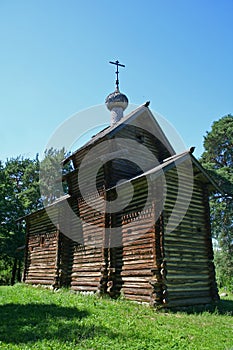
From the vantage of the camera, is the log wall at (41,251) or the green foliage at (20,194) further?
the green foliage at (20,194)

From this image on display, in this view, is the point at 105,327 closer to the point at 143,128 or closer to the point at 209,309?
the point at 209,309

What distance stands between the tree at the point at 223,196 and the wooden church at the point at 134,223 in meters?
9.63

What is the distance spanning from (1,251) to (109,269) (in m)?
18.1

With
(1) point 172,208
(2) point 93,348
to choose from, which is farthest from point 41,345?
(1) point 172,208

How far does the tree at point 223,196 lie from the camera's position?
25047 mm

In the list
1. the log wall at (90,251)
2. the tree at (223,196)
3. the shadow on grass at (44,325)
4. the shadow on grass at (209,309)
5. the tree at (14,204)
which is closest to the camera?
the shadow on grass at (44,325)

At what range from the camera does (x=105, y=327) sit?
8.10 m

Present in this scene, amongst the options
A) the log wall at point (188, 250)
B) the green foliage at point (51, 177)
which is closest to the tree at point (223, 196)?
the log wall at point (188, 250)

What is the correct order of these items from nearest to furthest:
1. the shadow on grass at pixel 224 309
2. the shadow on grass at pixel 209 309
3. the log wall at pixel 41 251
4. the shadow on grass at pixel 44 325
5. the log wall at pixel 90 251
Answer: the shadow on grass at pixel 44 325 < the shadow on grass at pixel 209 309 < the shadow on grass at pixel 224 309 < the log wall at pixel 90 251 < the log wall at pixel 41 251

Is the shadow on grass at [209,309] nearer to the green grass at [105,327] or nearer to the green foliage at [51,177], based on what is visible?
the green grass at [105,327]

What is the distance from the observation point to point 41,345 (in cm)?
668

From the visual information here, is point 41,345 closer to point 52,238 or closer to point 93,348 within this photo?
point 93,348

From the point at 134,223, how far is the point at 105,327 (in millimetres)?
5327

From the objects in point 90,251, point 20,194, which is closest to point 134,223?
point 90,251
